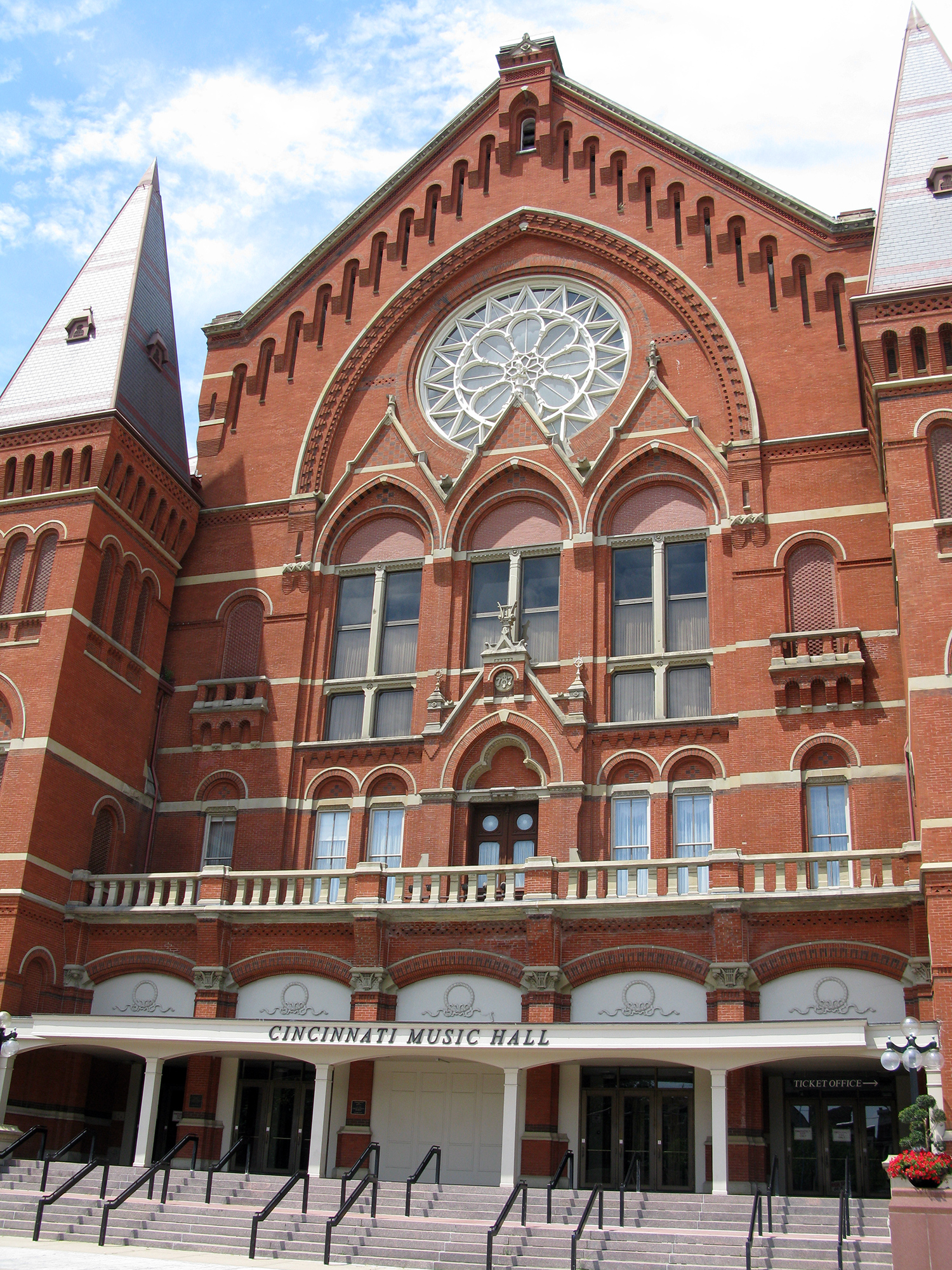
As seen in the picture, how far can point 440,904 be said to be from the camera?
86.6 feet

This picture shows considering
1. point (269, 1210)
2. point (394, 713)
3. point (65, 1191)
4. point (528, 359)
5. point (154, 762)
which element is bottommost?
point (269, 1210)

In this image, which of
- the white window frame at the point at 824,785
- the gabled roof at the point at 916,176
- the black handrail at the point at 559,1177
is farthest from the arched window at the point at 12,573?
the gabled roof at the point at 916,176

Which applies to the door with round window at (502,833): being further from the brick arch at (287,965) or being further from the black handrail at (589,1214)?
the black handrail at (589,1214)

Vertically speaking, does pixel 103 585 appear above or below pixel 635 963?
above

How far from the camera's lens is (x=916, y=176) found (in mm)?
29500

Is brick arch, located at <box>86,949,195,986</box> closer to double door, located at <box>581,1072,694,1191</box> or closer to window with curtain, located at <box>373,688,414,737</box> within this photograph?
window with curtain, located at <box>373,688,414,737</box>

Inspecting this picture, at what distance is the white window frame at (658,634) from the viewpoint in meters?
29.5

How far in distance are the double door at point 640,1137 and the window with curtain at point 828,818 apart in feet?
18.3

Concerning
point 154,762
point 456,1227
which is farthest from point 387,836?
point 456,1227

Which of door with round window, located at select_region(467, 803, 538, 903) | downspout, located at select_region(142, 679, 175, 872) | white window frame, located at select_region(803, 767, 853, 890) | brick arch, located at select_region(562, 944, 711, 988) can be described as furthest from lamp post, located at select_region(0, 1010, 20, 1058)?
white window frame, located at select_region(803, 767, 853, 890)

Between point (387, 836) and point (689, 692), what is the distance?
7526 mm

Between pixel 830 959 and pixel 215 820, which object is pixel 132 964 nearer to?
pixel 215 820

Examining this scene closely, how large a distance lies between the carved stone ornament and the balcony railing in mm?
1288

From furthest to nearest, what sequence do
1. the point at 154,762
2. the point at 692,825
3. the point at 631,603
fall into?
the point at 154,762 < the point at 631,603 < the point at 692,825
